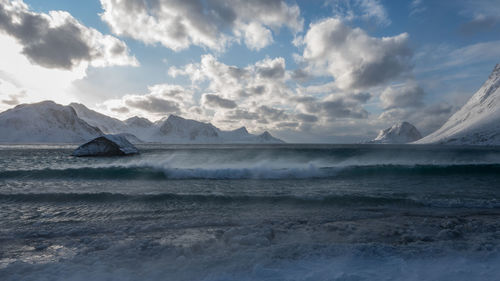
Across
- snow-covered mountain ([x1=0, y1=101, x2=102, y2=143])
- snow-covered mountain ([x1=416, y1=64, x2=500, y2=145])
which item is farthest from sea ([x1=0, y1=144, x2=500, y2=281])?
snow-covered mountain ([x1=0, y1=101, x2=102, y2=143])

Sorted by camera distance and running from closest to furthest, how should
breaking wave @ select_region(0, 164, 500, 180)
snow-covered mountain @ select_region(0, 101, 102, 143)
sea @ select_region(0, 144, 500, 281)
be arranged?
sea @ select_region(0, 144, 500, 281) → breaking wave @ select_region(0, 164, 500, 180) → snow-covered mountain @ select_region(0, 101, 102, 143)

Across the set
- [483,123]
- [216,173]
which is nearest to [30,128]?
[216,173]

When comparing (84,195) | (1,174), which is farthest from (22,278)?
(1,174)

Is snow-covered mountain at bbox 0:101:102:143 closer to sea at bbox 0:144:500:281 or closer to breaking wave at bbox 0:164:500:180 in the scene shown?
breaking wave at bbox 0:164:500:180

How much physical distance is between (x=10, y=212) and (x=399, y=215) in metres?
13.1

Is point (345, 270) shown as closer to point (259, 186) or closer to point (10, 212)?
point (259, 186)

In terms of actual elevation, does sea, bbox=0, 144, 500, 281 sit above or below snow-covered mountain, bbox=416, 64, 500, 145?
below

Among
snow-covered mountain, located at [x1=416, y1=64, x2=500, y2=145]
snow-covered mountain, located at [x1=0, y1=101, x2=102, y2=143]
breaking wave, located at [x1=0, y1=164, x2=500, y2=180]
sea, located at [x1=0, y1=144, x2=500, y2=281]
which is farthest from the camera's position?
snow-covered mountain, located at [x1=0, y1=101, x2=102, y2=143]

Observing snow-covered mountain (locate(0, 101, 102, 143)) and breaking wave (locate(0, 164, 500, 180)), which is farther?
snow-covered mountain (locate(0, 101, 102, 143))

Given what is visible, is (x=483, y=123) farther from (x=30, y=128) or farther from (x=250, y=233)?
(x=30, y=128)

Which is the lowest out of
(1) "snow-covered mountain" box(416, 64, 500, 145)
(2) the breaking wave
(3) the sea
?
Answer: (3) the sea

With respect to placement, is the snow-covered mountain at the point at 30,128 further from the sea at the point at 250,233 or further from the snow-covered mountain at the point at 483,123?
the snow-covered mountain at the point at 483,123

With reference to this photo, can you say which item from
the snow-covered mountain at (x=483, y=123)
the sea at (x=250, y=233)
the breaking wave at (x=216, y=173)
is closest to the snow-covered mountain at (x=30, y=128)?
the breaking wave at (x=216, y=173)

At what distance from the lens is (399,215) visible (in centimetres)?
698
